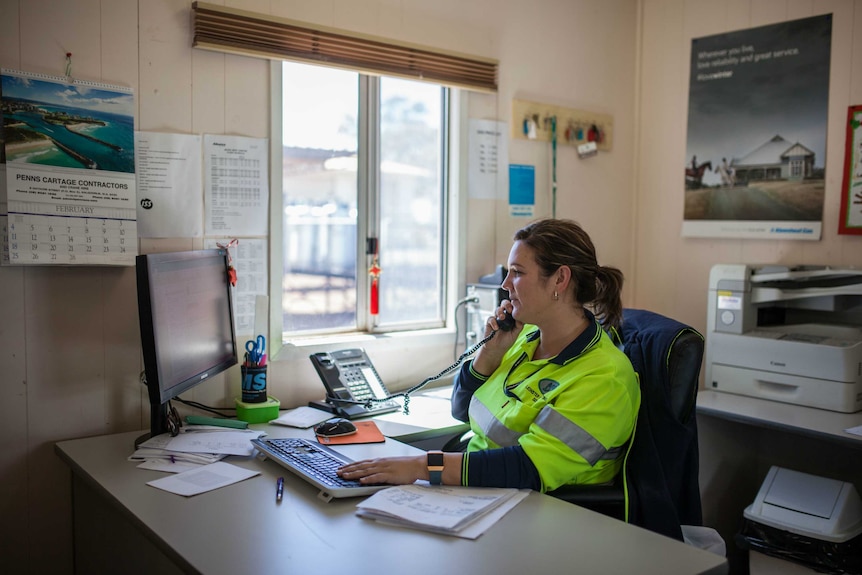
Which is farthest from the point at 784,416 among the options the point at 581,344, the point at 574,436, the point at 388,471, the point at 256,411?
the point at 256,411

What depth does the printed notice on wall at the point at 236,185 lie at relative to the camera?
2352 millimetres

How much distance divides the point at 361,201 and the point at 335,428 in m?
1.00

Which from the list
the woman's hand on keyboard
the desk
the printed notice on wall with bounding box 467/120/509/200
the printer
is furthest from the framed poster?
the woman's hand on keyboard

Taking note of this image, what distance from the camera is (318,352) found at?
101 inches

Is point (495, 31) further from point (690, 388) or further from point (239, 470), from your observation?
point (239, 470)

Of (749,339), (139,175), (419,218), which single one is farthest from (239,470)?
(749,339)

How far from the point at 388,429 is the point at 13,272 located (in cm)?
116

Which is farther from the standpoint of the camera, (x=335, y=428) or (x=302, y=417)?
(x=302, y=417)

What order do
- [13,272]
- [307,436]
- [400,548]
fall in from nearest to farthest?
[400,548] < [13,272] < [307,436]

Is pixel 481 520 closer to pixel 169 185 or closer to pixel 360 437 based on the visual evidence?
pixel 360 437

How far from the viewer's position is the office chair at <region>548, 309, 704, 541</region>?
1777 millimetres

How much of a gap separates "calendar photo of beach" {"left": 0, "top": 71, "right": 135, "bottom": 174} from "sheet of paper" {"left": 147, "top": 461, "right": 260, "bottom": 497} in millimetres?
925

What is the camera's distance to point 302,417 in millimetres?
2328

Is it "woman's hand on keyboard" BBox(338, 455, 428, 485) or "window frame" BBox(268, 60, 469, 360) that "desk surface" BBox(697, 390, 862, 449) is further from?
"woman's hand on keyboard" BBox(338, 455, 428, 485)
